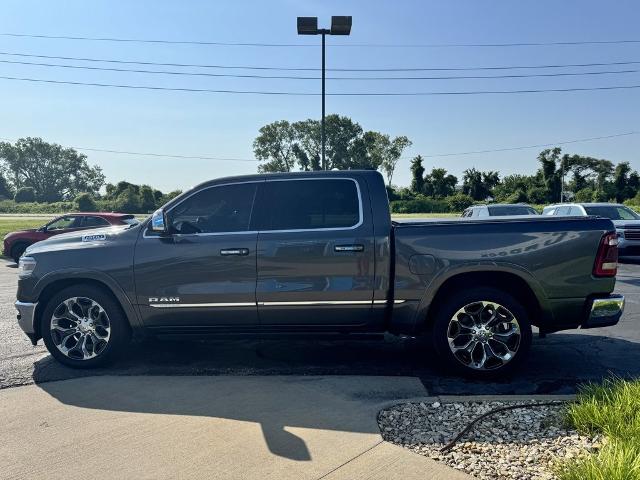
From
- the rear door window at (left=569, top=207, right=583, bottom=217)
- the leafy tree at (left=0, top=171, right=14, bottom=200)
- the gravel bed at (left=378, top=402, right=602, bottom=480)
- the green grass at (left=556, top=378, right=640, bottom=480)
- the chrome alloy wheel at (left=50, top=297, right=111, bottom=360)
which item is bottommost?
the gravel bed at (left=378, top=402, right=602, bottom=480)

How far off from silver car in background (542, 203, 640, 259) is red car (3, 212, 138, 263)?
534 inches

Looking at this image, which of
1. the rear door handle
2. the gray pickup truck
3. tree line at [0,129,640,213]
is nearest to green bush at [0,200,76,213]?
tree line at [0,129,640,213]

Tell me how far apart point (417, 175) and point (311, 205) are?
68.9 metres

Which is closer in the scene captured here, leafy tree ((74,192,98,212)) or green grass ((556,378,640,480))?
green grass ((556,378,640,480))

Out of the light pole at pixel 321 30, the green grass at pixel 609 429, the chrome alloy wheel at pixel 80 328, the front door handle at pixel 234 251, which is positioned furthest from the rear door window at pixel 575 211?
the chrome alloy wheel at pixel 80 328

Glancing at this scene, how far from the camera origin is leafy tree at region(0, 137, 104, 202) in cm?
10644

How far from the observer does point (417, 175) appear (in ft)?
236

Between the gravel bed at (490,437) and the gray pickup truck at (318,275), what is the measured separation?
0.89 m

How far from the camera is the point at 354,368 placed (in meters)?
5.12

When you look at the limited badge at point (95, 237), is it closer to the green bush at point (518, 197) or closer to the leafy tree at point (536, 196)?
the green bush at point (518, 197)

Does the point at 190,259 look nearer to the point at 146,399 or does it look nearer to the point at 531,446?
the point at 146,399

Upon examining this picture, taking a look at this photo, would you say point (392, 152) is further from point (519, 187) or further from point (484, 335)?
point (484, 335)

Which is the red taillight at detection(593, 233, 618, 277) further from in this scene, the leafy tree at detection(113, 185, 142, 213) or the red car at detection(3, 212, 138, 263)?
the leafy tree at detection(113, 185, 142, 213)

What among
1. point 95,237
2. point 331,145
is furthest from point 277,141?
point 95,237
